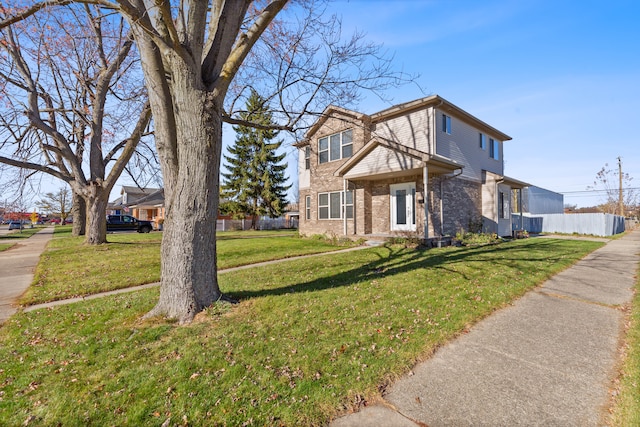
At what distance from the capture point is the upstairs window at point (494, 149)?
57.5ft

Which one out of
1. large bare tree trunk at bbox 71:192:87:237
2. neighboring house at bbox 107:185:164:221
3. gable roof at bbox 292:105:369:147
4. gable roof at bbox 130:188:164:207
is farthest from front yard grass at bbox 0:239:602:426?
gable roof at bbox 130:188:164:207

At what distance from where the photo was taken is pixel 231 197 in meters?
32.8

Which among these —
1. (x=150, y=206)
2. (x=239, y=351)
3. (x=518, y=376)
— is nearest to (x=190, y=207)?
(x=239, y=351)

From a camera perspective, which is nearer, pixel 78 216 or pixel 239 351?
pixel 239 351

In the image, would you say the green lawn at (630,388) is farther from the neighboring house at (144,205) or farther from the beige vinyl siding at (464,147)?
the neighboring house at (144,205)

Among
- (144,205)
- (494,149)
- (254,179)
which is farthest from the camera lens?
(144,205)

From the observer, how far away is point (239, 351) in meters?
3.54

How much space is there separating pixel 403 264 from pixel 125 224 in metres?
28.2

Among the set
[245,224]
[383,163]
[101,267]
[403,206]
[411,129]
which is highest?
[411,129]

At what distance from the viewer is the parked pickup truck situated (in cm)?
2759

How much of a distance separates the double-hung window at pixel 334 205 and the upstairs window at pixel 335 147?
2.00 metres

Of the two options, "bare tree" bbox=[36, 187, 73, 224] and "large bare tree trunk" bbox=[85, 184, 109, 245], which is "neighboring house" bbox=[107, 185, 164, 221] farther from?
"large bare tree trunk" bbox=[85, 184, 109, 245]

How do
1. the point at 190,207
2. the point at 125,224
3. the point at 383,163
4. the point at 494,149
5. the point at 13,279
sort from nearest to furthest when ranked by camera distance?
the point at 190,207
the point at 13,279
the point at 383,163
the point at 494,149
the point at 125,224

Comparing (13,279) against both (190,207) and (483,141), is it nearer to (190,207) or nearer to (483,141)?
(190,207)
